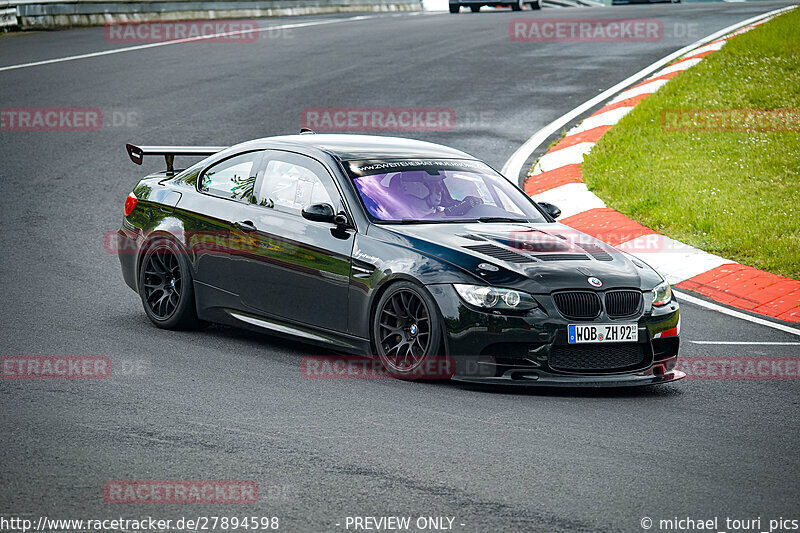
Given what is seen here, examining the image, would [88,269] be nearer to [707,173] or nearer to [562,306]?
[562,306]

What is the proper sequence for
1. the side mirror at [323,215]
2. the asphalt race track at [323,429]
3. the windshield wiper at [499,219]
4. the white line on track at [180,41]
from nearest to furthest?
the asphalt race track at [323,429], the side mirror at [323,215], the windshield wiper at [499,219], the white line on track at [180,41]

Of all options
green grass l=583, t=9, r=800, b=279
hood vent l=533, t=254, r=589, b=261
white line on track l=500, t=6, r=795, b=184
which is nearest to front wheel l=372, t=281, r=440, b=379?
hood vent l=533, t=254, r=589, b=261

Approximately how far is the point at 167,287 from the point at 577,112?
31.2 feet

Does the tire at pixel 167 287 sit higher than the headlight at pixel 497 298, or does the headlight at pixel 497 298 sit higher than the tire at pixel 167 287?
the headlight at pixel 497 298

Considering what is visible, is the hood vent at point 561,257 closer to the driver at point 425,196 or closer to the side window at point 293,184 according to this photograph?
the driver at point 425,196

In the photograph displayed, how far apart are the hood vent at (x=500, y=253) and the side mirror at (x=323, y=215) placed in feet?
3.08

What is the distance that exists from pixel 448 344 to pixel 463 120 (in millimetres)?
9835

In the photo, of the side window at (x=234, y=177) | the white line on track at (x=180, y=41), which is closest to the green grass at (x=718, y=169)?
the side window at (x=234, y=177)

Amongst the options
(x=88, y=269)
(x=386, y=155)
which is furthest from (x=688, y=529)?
(x=88, y=269)

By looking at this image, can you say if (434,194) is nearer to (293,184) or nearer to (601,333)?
(293,184)

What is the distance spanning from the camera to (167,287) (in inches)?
337

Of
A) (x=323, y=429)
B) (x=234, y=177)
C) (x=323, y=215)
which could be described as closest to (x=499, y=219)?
(x=323, y=215)

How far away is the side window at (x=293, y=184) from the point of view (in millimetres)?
7793

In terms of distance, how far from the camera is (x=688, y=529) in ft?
15.1
